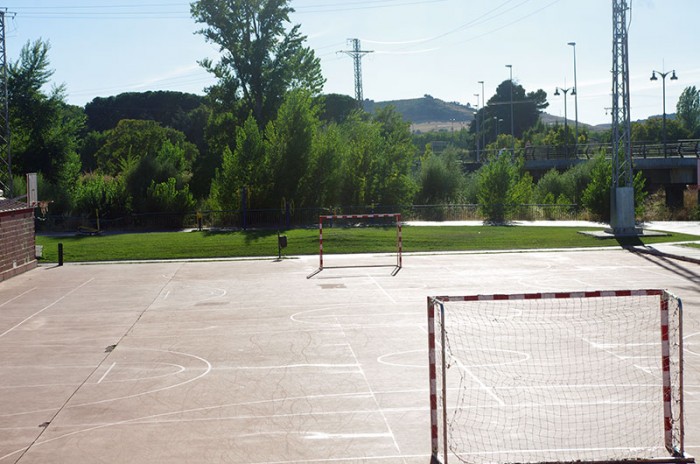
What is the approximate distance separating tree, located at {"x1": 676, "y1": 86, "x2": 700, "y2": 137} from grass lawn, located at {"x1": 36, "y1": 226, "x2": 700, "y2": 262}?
3605 inches

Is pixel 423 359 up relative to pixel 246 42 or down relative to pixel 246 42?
down

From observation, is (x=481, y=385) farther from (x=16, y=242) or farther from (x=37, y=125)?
(x=37, y=125)

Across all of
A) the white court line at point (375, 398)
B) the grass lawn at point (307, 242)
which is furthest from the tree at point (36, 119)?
the white court line at point (375, 398)

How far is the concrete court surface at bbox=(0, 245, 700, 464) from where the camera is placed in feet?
34.9

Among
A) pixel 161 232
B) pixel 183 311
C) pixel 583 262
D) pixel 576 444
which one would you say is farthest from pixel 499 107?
pixel 576 444

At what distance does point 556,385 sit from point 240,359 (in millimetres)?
5766

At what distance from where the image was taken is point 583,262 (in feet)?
101

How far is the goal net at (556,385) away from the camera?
10.1 m

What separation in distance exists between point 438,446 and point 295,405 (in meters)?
2.71

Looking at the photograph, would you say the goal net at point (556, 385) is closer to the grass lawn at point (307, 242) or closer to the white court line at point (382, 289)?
the white court line at point (382, 289)

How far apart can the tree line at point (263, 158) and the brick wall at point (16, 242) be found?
15019 millimetres

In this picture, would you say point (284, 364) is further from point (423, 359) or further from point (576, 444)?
point (576, 444)

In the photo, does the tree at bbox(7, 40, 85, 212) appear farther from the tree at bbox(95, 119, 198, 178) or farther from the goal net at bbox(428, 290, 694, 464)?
the goal net at bbox(428, 290, 694, 464)

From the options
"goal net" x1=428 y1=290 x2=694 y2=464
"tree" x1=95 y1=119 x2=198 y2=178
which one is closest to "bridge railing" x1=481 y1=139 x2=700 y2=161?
"tree" x1=95 y1=119 x2=198 y2=178
